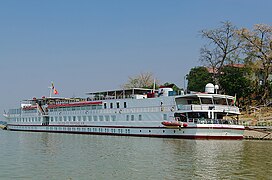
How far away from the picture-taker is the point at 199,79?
7056 centimetres

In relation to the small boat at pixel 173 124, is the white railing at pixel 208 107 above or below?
above

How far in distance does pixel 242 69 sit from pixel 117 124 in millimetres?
26785

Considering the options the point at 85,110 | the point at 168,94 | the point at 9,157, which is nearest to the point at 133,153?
the point at 9,157

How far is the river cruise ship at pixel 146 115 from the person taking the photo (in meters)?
40.7

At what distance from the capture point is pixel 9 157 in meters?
27.2

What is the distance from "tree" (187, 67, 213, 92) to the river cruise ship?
57.2 ft

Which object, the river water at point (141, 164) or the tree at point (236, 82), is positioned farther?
the tree at point (236, 82)

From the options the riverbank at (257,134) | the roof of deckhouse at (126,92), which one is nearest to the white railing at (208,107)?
the riverbank at (257,134)

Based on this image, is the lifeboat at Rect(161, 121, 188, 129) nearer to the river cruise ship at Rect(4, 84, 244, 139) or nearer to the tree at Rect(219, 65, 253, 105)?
the river cruise ship at Rect(4, 84, 244, 139)

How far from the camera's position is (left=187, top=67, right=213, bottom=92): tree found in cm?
6931

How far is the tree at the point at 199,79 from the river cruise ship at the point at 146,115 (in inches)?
686

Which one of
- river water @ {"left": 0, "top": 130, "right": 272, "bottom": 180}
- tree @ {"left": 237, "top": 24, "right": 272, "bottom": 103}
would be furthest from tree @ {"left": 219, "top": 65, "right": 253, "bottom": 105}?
river water @ {"left": 0, "top": 130, "right": 272, "bottom": 180}

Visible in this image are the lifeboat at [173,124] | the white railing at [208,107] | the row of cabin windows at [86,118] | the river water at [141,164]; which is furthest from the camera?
the row of cabin windows at [86,118]

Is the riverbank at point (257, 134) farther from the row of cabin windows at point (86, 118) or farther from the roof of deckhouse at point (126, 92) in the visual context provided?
the roof of deckhouse at point (126, 92)
